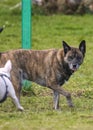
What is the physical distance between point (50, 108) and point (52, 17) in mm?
14894

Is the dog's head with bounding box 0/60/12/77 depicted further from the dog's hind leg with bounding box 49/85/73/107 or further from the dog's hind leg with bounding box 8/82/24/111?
the dog's hind leg with bounding box 49/85/73/107

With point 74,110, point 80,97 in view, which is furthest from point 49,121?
point 80,97

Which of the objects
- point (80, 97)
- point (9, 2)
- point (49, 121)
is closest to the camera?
point (49, 121)

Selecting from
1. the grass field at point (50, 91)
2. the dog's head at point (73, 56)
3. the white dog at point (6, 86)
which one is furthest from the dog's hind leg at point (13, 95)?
the dog's head at point (73, 56)

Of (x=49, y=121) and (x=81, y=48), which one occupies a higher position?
(x=81, y=48)

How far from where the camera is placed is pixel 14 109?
12055mm

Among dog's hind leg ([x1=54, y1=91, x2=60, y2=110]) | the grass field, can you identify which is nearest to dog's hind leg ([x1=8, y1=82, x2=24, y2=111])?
the grass field

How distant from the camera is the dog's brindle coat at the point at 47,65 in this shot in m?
12.2

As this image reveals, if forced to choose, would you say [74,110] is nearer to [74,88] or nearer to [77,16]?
[74,88]

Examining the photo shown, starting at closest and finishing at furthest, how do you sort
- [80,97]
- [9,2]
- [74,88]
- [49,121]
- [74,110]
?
[49,121], [74,110], [80,97], [74,88], [9,2]

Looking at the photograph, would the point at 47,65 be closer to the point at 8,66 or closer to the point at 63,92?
the point at 63,92

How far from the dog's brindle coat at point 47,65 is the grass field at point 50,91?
447mm

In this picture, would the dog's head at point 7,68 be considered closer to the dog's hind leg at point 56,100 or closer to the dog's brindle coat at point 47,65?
the dog's brindle coat at point 47,65

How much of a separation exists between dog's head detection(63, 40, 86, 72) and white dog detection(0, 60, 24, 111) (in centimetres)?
104
